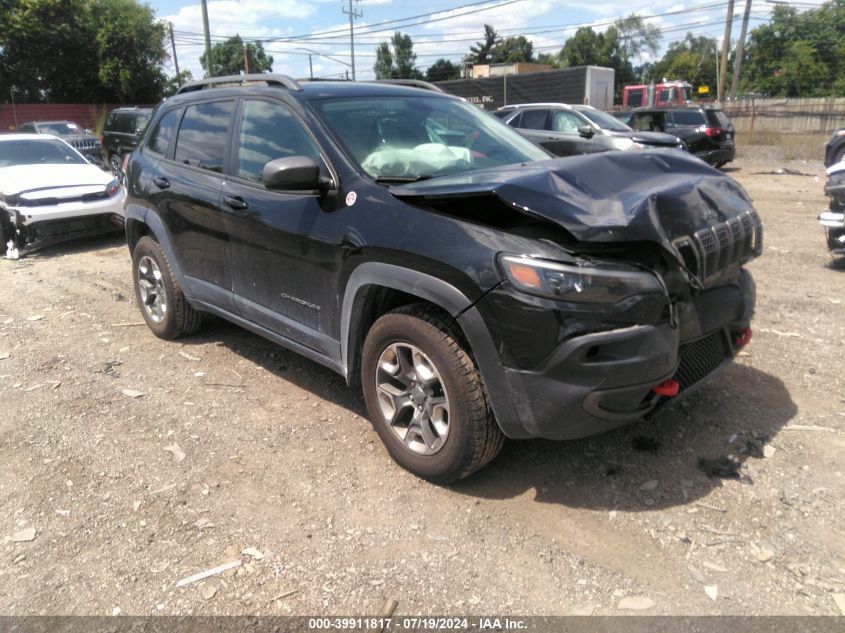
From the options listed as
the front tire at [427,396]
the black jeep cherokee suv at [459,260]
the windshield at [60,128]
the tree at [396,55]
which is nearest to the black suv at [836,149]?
the black jeep cherokee suv at [459,260]

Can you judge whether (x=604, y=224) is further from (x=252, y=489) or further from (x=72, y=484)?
(x=72, y=484)

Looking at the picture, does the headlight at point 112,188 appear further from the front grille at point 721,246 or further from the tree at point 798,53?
the tree at point 798,53

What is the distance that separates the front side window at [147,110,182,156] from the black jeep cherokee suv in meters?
0.62

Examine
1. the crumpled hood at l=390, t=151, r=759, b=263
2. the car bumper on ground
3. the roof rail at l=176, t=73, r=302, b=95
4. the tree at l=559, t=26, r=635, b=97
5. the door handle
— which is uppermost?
the tree at l=559, t=26, r=635, b=97

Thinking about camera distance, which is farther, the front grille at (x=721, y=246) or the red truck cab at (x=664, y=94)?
the red truck cab at (x=664, y=94)

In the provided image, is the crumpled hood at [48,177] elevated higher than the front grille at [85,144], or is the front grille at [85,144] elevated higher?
the front grille at [85,144]

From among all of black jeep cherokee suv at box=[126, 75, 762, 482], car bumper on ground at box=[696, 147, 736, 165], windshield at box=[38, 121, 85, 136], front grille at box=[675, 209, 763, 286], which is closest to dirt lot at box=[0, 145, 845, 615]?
black jeep cherokee suv at box=[126, 75, 762, 482]

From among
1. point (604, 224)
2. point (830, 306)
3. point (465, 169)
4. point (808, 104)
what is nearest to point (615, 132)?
point (830, 306)

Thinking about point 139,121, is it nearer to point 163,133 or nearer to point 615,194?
point 163,133

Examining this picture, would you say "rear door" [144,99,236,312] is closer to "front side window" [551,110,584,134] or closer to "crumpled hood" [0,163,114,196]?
"crumpled hood" [0,163,114,196]

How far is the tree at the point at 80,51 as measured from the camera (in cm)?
3356

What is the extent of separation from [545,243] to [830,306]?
13.8 feet

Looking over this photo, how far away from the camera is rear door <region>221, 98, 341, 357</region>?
354 cm

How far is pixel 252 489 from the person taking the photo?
3.29 meters
